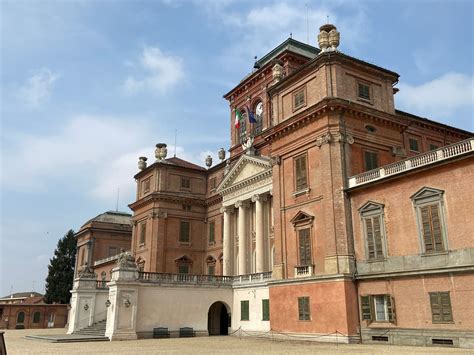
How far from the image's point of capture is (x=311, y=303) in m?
27.4

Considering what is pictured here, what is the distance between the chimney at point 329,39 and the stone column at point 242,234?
16674mm

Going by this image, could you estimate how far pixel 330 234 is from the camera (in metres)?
27.0

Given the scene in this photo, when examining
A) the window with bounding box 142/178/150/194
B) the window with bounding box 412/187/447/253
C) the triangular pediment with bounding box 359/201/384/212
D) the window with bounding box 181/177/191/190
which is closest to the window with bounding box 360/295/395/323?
the window with bounding box 412/187/447/253

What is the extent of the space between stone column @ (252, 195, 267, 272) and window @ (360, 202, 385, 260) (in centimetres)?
1311

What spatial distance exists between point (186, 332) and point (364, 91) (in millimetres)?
21802

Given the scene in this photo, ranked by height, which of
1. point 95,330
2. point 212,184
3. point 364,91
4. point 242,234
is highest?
point 364,91

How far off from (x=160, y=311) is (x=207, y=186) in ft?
64.7

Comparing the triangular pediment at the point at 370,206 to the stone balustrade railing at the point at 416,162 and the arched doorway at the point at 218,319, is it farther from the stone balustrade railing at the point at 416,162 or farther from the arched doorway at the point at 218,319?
the arched doorway at the point at 218,319

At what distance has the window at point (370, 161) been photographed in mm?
29205

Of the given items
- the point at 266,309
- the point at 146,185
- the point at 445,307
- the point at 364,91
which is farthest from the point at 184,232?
the point at 445,307

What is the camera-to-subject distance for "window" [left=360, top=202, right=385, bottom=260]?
→ 83.1 feet

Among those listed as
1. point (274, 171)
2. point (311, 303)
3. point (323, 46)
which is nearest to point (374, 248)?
point (311, 303)

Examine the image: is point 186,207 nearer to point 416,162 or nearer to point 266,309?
point 266,309

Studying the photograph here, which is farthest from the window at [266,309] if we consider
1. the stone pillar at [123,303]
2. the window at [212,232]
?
the window at [212,232]
